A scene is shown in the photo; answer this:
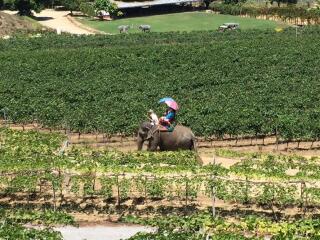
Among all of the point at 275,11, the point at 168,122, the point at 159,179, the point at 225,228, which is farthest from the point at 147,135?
the point at 275,11

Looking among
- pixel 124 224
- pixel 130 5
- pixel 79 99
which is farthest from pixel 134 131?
pixel 130 5

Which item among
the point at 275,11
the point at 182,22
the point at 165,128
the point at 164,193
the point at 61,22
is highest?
the point at 275,11

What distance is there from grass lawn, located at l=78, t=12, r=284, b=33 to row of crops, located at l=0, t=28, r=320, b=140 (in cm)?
1872

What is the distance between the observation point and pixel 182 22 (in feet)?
290

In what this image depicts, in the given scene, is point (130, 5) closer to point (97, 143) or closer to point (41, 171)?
point (97, 143)

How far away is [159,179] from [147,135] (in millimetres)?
5622

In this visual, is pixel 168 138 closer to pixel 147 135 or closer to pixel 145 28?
pixel 147 135

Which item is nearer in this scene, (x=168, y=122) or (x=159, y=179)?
(x=159, y=179)

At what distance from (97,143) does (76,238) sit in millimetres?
14178

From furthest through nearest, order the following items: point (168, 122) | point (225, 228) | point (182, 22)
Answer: point (182, 22) → point (168, 122) → point (225, 228)

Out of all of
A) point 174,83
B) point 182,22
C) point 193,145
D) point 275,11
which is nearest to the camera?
point 193,145

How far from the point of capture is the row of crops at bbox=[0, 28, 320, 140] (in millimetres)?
33938

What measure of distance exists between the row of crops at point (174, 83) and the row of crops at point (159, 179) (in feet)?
24.1

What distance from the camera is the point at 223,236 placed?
60.6 feet
